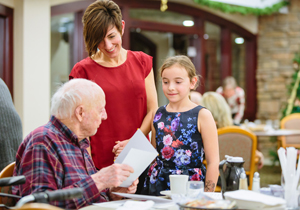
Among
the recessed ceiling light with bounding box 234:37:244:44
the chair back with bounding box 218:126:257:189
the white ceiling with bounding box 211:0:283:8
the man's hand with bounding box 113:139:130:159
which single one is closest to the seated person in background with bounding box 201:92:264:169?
the chair back with bounding box 218:126:257:189

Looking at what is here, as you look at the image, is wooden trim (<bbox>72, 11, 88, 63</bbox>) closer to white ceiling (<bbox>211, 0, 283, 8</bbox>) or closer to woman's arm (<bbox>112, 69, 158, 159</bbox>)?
white ceiling (<bbox>211, 0, 283, 8</bbox>)

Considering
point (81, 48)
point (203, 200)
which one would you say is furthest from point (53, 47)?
point (203, 200)

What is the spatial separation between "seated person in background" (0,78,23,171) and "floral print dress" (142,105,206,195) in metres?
0.73

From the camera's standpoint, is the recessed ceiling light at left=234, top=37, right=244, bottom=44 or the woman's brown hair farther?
the recessed ceiling light at left=234, top=37, right=244, bottom=44

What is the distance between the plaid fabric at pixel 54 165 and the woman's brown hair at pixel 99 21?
1.79 feet

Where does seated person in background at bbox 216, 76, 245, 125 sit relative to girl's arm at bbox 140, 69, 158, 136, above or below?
above

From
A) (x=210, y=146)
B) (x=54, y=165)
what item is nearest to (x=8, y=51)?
(x=210, y=146)

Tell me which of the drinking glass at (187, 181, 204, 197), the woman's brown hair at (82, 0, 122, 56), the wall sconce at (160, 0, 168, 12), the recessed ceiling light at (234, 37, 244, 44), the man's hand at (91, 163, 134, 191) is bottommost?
the drinking glass at (187, 181, 204, 197)

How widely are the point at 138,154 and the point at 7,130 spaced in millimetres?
937

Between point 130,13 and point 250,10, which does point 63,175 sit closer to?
point 130,13

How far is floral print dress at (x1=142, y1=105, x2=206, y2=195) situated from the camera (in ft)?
6.18

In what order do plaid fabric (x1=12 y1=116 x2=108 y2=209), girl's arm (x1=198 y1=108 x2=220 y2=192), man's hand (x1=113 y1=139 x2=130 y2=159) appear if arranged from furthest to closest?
man's hand (x1=113 y1=139 x2=130 y2=159)
girl's arm (x1=198 y1=108 x2=220 y2=192)
plaid fabric (x1=12 y1=116 x2=108 y2=209)

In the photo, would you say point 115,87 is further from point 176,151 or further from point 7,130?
point 7,130

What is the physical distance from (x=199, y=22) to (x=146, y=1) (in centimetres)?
134
